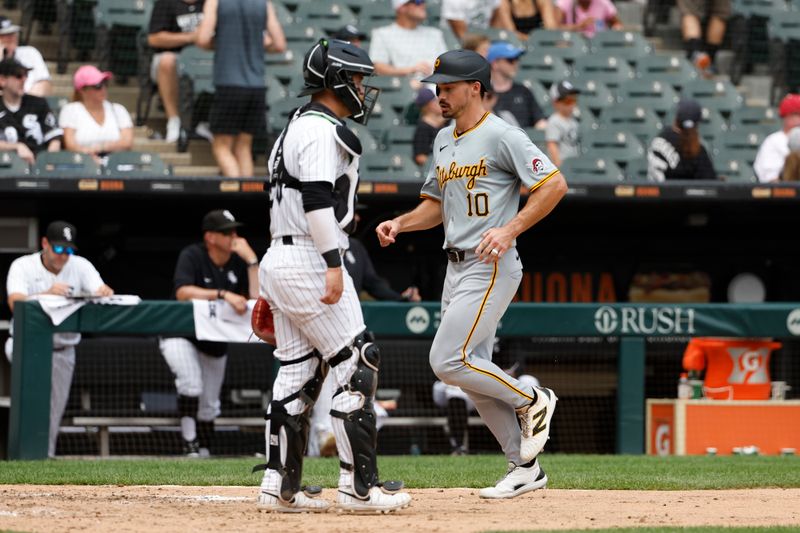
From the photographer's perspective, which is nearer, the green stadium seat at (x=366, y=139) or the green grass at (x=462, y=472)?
the green grass at (x=462, y=472)

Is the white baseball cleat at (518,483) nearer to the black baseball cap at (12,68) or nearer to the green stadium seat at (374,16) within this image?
the black baseball cap at (12,68)

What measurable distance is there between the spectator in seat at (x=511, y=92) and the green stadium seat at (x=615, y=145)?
1.42 feet

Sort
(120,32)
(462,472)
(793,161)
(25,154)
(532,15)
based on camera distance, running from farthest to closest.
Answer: (532,15) < (120,32) < (793,161) < (25,154) < (462,472)

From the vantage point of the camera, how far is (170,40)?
11156 mm

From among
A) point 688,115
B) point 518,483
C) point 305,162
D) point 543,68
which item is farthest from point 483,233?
point 543,68

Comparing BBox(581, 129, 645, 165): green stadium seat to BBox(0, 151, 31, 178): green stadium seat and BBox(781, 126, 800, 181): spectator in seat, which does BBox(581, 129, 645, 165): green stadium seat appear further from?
BBox(0, 151, 31, 178): green stadium seat

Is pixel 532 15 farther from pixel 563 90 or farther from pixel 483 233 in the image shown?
pixel 483 233

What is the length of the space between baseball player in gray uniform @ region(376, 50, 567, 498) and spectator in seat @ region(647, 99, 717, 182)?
5.43m

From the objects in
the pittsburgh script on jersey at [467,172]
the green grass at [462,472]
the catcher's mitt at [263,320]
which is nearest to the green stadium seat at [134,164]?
the green grass at [462,472]

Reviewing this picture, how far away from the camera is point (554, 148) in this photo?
36.4 ft

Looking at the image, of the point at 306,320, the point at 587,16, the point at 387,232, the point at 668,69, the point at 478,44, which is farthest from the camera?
the point at 587,16

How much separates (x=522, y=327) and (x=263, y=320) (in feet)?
12.1

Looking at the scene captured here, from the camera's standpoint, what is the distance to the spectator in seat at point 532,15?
541 inches

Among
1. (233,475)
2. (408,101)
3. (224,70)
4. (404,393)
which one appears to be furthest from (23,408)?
(408,101)
